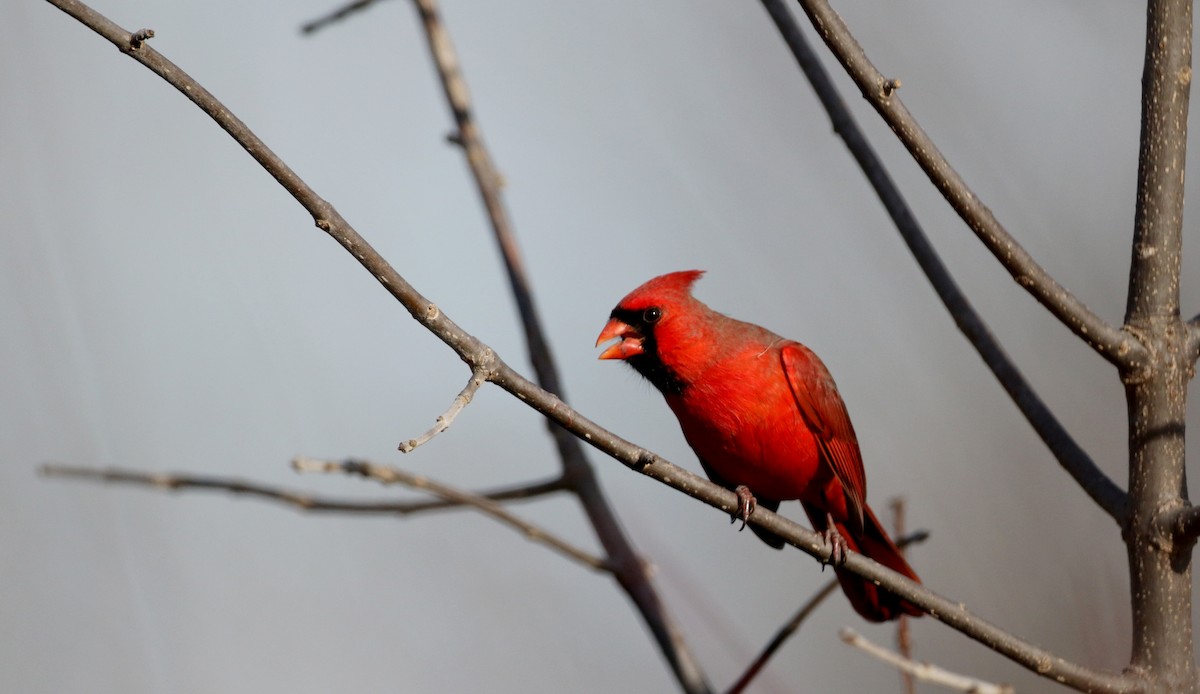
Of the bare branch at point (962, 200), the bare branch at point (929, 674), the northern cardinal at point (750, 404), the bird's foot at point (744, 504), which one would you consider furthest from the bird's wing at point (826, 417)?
the bare branch at point (929, 674)

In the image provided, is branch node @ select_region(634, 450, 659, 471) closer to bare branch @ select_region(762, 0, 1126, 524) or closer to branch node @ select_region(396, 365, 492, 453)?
branch node @ select_region(396, 365, 492, 453)

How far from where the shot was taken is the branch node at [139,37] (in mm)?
1506

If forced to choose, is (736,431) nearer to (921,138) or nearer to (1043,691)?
(921,138)

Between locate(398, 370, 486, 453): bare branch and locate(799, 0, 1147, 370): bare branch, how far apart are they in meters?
0.74

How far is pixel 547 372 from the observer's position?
10.0 ft

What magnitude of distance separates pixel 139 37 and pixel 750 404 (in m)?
1.71

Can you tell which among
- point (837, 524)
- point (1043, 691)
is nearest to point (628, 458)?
point (837, 524)

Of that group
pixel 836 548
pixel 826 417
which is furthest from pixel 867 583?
pixel 836 548

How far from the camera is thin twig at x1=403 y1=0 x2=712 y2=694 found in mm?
2838


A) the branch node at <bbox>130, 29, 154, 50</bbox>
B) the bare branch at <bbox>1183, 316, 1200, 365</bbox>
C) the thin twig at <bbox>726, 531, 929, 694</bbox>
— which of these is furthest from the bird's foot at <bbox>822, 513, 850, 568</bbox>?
the branch node at <bbox>130, 29, 154, 50</bbox>

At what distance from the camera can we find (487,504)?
8.20ft

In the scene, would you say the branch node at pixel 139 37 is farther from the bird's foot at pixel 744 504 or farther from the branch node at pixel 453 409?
the bird's foot at pixel 744 504

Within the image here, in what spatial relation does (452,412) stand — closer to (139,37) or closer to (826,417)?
(139,37)

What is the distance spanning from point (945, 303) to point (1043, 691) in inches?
80.8
